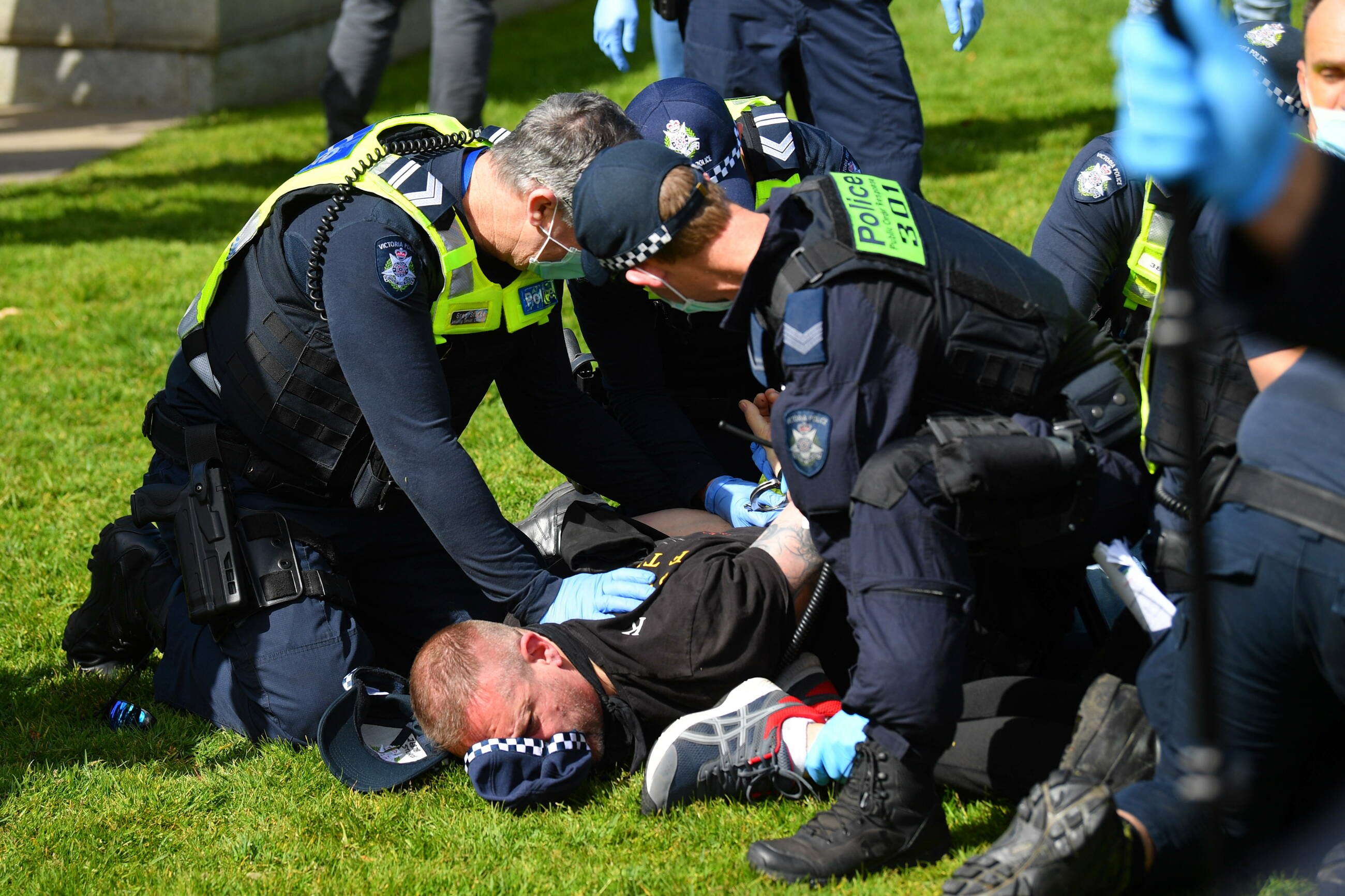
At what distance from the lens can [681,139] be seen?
3.52 meters

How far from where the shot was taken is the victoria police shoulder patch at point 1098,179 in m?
3.73

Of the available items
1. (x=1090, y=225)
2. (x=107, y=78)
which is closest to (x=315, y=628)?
(x=1090, y=225)

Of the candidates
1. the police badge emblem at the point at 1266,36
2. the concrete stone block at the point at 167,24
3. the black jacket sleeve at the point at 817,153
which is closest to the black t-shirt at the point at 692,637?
the black jacket sleeve at the point at 817,153

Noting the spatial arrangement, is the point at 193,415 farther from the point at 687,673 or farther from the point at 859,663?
the point at 859,663

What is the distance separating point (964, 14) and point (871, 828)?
141 inches

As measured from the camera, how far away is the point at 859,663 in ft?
8.09

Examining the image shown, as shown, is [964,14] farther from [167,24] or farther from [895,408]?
[167,24]

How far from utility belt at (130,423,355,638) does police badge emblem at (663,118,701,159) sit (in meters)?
1.44

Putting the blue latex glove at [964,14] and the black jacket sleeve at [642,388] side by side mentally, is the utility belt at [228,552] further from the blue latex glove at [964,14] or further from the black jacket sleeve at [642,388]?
the blue latex glove at [964,14]

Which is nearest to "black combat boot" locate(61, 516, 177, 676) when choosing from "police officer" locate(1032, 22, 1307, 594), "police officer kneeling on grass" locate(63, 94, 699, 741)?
"police officer kneeling on grass" locate(63, 94, 699, 741)

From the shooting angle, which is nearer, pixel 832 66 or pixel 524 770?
pixel 524 770

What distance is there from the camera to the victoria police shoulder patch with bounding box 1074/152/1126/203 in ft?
12.2

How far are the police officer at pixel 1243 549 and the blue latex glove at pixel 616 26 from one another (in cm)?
350

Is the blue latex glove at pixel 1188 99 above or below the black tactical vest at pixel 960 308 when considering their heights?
above
